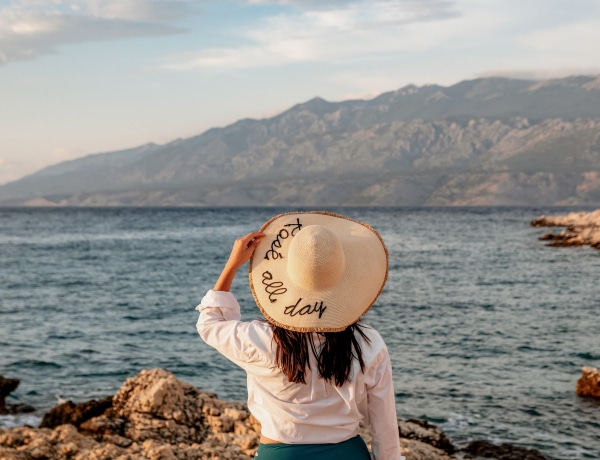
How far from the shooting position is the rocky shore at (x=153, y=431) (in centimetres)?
634

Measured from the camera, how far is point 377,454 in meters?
3.00

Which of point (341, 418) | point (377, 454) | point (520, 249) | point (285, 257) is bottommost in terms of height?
point (520, 249)

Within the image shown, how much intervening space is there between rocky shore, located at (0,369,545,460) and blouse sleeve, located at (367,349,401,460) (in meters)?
3.81

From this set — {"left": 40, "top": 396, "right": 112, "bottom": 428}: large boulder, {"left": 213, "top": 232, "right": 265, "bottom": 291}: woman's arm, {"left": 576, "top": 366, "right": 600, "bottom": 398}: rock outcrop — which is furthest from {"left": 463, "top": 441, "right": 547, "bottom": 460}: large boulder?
{"left": 213, "top": 232, "right": 265, "bottom": 291}: woman's arm

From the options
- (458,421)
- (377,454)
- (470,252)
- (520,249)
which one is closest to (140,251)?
(470,252)

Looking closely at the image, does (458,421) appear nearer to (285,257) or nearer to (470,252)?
(285,257)

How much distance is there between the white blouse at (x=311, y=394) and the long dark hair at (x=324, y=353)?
25 mm

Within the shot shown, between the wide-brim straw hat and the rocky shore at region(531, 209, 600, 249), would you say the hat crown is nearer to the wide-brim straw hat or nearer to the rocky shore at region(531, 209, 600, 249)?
the wide-brim straw hat

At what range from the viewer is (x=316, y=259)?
2.72 meters

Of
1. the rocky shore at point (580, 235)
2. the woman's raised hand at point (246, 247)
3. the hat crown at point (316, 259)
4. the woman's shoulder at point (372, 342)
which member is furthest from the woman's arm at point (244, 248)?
the rocky shore at point (580, 235)

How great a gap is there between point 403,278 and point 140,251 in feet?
91.3

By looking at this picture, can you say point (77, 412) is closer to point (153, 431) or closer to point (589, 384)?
point (153, 431)

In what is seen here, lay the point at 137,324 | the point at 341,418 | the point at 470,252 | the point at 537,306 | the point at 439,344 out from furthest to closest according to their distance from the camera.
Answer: the point at 470,252, the point at 537,306, the point at 137,324, the point at 439,344, the point at 341,418

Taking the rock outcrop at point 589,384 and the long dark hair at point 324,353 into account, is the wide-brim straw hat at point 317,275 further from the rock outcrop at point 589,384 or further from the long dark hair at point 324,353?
the rock outcrop at point 589,384
